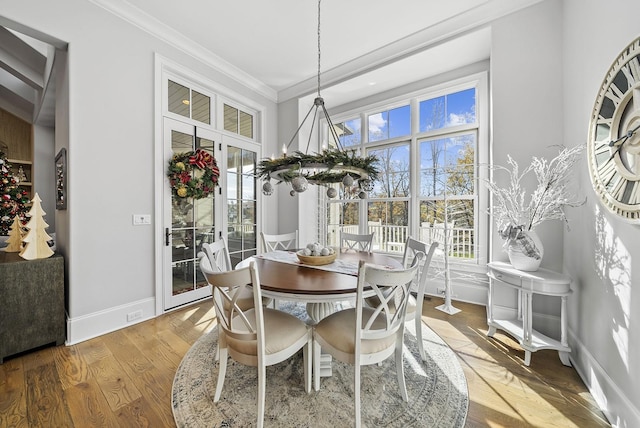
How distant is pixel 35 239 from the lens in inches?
86.0

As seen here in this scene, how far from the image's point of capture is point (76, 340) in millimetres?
2270

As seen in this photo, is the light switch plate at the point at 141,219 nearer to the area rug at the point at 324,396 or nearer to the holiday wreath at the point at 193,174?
the holiday wreath at the point at 193,174

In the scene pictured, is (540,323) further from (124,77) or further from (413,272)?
(124,77)

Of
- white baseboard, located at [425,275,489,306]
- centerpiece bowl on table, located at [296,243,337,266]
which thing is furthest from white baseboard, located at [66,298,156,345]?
white baseboard, located at [425,275,489,306]

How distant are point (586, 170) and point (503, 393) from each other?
171 cm

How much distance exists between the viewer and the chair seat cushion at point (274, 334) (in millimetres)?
1391

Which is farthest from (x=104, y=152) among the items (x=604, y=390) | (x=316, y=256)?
(x=604, y=390)

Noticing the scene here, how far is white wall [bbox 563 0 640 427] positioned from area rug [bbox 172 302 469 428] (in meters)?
0.77

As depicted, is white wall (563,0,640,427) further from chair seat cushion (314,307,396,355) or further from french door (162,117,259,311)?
french door (162,117,259,311)

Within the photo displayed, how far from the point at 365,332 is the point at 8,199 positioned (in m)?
4.58

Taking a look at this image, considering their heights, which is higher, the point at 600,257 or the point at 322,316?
the point at 600,257

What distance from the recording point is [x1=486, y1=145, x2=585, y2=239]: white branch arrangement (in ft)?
6.54

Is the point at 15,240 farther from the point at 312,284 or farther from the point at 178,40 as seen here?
the point at 312,284

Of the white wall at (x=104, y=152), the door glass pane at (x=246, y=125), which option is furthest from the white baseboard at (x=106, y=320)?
the door glass pane at (x=246, y=125)
